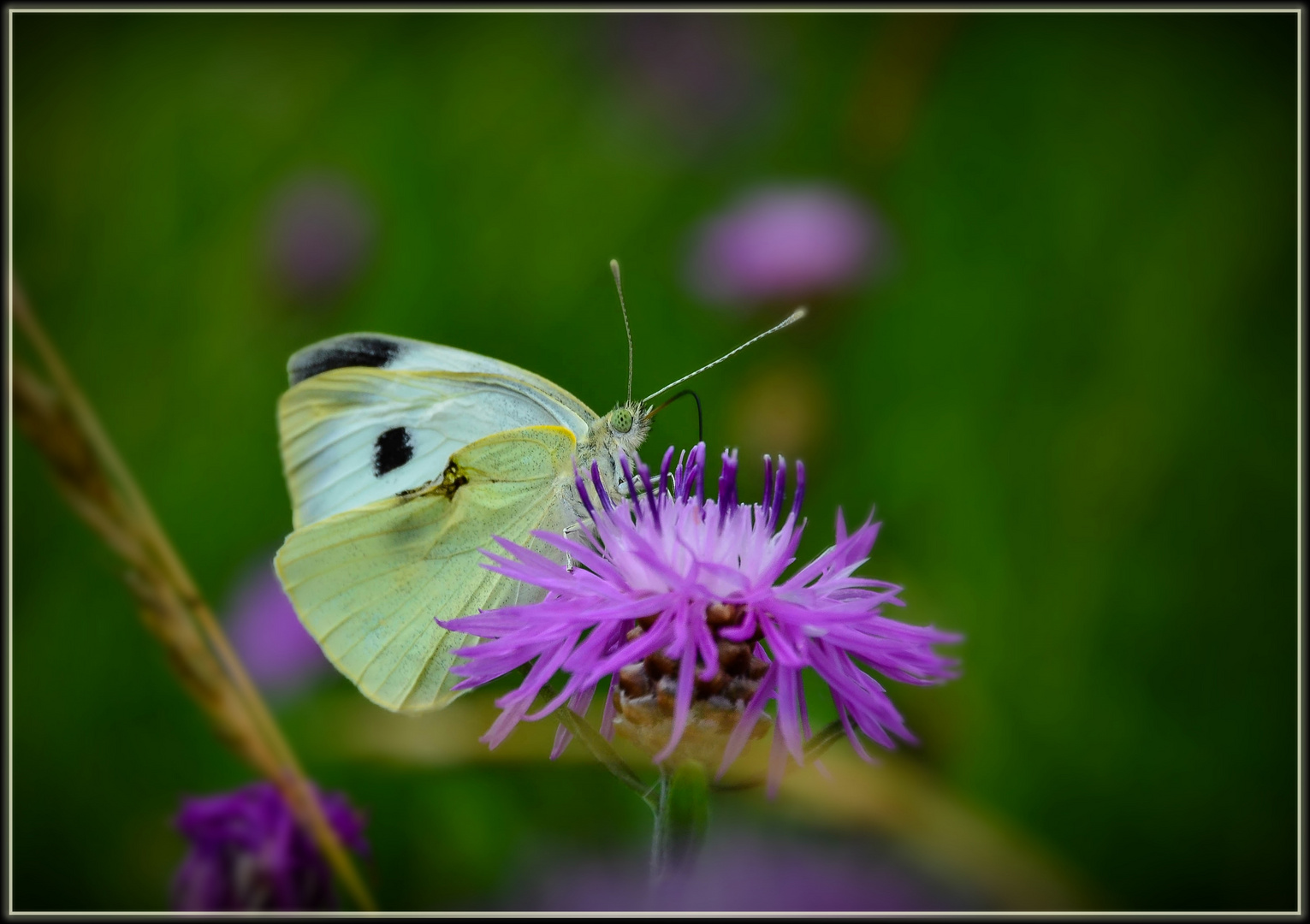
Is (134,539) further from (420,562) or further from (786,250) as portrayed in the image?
(786,250)

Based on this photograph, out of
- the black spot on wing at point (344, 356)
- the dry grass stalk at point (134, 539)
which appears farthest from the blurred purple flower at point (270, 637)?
the dry grass stalk at point (134, 539)

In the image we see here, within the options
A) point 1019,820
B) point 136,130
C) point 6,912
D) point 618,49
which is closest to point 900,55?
point 618,49

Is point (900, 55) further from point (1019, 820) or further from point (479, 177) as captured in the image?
point (1019, 820)

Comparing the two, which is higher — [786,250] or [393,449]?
[786,250]

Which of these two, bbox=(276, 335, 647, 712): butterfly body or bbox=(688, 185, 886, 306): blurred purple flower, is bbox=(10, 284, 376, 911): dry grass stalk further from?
bbox=(688, 185, 886, 306): blurred purple flower

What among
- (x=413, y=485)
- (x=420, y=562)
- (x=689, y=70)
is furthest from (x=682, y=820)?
(x=689, y=70)

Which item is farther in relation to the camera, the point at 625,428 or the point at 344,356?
the point at 344,356

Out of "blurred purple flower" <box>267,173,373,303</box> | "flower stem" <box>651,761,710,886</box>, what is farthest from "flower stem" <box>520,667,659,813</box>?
"blurred purple flower" <box>267,173,373,303</box>
